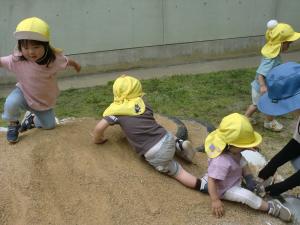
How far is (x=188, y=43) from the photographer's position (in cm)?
805

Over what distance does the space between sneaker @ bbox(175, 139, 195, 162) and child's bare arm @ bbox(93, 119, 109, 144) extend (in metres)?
0.62

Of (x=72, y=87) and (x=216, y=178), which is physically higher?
(x=216, y=178)

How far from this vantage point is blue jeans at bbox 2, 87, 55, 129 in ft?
11.9

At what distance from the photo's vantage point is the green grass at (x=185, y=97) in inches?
223

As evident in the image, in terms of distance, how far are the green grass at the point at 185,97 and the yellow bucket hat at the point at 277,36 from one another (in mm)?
985

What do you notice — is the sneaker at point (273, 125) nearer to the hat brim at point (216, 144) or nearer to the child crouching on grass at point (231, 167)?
the child crouching on grass at point (231, 167)

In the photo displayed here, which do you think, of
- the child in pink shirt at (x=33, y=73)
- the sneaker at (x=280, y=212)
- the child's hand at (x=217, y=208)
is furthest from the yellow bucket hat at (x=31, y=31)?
the sneaker at (x=280, y=212)

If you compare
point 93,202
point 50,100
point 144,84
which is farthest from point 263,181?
point 144,84

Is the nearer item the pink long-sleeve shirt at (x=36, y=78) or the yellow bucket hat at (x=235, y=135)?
the yellow bucket hat at (x=235, y=135)

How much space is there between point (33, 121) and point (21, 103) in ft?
1.59

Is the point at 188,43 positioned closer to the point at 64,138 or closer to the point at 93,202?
the point at 64,138

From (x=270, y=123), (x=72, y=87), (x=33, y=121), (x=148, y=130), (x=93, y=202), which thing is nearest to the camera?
(x=93, y=202)

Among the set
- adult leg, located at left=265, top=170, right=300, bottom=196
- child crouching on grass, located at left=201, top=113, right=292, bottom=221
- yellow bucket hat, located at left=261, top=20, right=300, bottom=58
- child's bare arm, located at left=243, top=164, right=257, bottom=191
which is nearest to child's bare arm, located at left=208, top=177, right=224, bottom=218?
child crouching on grass, located at left=201, top=113, right=292, bottom=221

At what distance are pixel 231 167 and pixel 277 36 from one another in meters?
2.38
